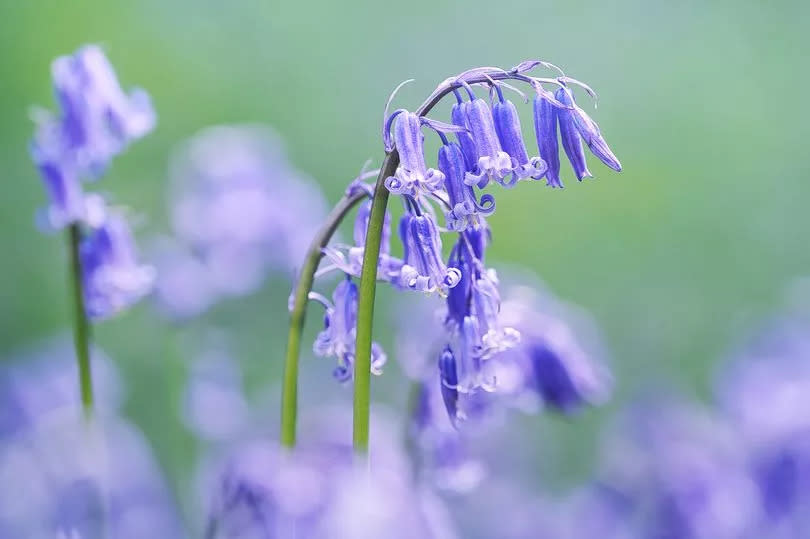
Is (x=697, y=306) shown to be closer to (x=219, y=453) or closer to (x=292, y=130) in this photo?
(x=292, y=130)

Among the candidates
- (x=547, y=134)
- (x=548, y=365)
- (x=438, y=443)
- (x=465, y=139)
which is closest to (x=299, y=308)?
(x=465, y=139)

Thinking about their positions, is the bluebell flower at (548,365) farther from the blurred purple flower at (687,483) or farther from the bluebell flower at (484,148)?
the bluebell flower at (484,148)

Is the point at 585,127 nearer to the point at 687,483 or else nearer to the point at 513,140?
the point at 513,140

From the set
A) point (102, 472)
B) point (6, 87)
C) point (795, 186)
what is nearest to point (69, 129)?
point (102, 472)

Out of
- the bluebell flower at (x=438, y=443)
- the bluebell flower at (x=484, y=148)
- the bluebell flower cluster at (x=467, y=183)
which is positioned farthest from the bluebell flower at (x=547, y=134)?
the bluebell flower at (x=438, y=443)

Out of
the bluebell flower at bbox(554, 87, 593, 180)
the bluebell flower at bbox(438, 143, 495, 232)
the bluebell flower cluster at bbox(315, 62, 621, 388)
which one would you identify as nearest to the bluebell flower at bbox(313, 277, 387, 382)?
the bluebell flower cluster at bbox(315, 62, 621, 388)
